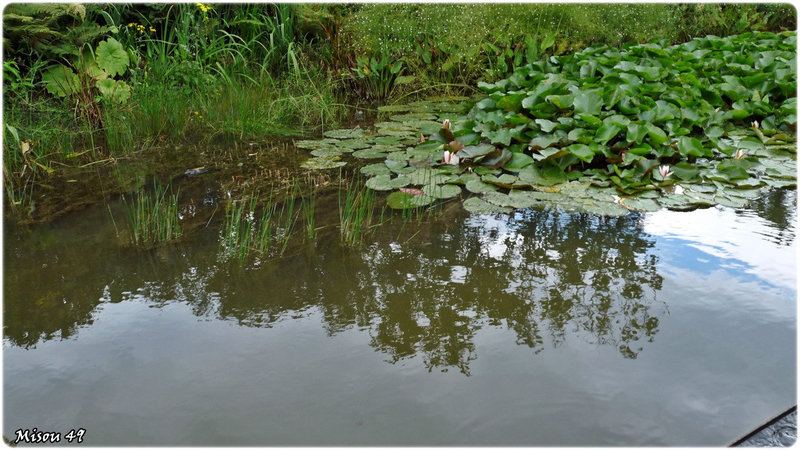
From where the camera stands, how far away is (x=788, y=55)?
5.10 metres

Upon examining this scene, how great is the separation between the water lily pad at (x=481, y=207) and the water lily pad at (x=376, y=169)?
0.76 meters

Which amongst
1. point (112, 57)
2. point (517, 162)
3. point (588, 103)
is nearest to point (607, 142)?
point (588, 103)

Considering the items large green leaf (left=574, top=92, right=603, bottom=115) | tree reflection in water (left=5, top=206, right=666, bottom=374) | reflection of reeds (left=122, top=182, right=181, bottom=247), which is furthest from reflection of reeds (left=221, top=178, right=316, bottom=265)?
large green leaf (left=574, top=92, right=603, bottom=115)

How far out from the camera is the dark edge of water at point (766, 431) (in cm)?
162

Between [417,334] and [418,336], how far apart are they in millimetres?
15

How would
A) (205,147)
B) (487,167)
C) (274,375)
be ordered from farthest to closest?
(205,147), (487,167), (274,375)

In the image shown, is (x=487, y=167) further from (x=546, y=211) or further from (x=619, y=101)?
(x=619, y=101)

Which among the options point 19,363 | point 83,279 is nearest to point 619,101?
point 83,279

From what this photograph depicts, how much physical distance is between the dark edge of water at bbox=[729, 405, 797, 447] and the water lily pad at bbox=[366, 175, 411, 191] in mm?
2348

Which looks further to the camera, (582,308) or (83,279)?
(83,279)

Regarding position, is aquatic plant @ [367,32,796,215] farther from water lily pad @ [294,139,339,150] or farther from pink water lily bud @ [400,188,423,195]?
water lily pad @ [294,139,339,150]

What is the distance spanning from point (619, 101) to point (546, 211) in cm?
133

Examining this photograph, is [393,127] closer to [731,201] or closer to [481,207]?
[481,207]

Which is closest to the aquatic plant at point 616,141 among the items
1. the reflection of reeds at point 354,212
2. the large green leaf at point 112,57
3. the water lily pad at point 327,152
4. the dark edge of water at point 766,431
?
the reflection of reeds at point 354,212
